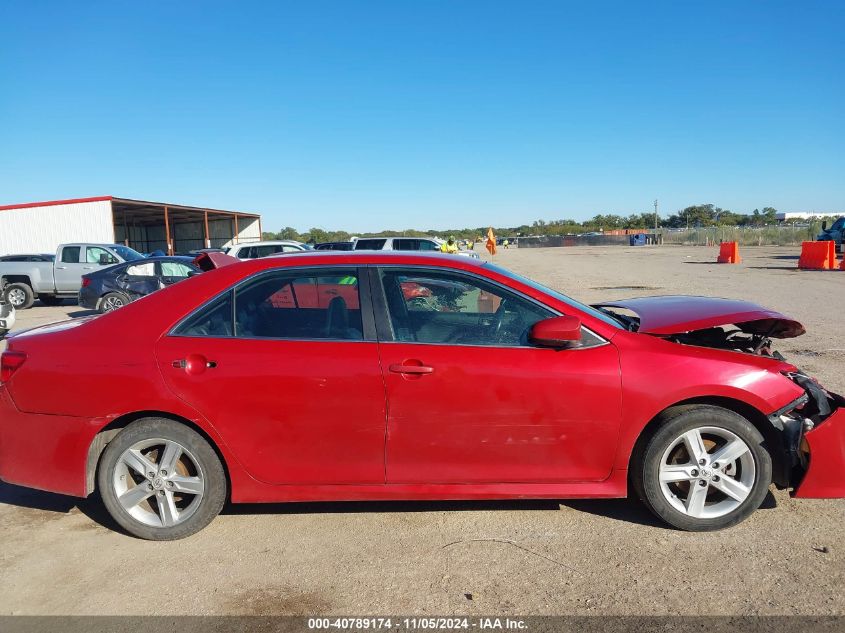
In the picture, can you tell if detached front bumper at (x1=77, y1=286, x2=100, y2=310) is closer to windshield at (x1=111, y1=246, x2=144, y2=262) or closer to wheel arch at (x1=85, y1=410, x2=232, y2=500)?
windshield at (x1=111, y1=246, x2=144, y2=262)

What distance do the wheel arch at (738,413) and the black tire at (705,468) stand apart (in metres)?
0.02

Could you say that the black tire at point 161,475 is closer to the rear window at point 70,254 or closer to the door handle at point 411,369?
the door handle at point 411,369

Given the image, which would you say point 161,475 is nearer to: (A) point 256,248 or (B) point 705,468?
(B) point 705,468

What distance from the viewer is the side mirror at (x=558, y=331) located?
3219 millimetres

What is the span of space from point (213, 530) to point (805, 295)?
50.2 feet

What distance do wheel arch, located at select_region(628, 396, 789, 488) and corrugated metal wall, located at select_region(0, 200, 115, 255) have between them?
3238cm

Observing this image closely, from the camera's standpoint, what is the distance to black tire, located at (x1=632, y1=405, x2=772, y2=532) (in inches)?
131

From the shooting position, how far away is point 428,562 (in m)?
3.16

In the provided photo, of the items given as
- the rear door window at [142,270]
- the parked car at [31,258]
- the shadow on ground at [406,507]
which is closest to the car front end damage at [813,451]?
the shadow on ground at [406,507]

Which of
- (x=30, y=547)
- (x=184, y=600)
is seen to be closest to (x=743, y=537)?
(x=184, y=600)

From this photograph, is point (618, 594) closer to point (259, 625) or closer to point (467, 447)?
point (467, 447)

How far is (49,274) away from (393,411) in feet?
56.0

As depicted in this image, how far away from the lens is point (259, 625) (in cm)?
269

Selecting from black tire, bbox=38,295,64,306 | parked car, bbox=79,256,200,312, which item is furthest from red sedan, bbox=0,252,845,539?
black tire, bbox=38,295,64,306
